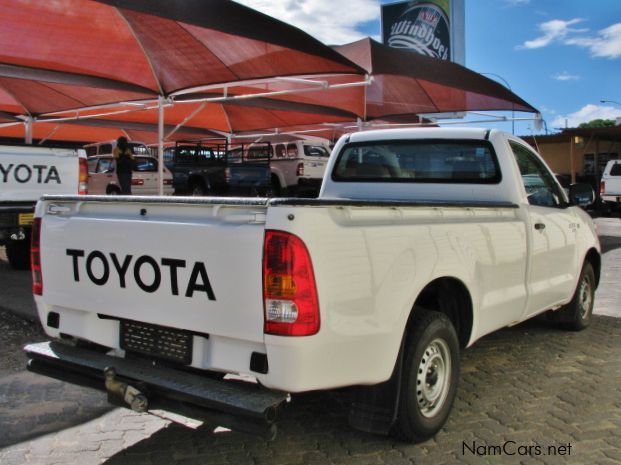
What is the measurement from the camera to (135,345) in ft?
10.2

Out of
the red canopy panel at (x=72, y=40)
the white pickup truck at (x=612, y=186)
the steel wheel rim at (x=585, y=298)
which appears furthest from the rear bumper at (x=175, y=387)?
the white pickup truck at (x=612, y=186)

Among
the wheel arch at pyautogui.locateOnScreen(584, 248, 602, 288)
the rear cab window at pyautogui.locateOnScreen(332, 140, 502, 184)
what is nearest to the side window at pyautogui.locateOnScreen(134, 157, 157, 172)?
the rear cab window at pyautogui.locateOnScreen(332, 140, 502, 184)

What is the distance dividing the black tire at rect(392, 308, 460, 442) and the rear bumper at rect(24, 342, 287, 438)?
800 millimetres

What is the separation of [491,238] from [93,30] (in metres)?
8.69

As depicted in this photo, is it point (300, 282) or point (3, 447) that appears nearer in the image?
point (300, 282)

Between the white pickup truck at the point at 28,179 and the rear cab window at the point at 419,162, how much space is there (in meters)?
4.04

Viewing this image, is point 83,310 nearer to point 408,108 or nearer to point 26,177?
point 26,177

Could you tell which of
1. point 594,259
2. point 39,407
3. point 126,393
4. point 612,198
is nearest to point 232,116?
point 612,198

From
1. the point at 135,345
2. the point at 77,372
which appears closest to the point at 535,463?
the point at 135,345

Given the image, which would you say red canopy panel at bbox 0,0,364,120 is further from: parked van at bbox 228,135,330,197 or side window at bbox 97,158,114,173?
side window at bbox 97,158,114,173

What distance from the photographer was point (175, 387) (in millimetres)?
2770

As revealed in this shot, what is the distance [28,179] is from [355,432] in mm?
5676

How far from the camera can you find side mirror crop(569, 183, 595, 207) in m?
5.23

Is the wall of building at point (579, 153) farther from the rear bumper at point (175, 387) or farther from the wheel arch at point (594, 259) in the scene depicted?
the rear bumper at point (175, 387)
